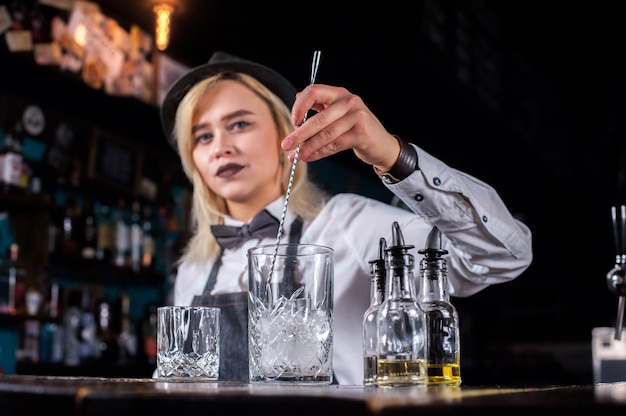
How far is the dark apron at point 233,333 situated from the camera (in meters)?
1.63


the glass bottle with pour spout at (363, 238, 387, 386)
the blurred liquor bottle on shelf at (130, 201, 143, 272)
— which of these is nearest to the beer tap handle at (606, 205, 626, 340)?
the glass bottle with pour spout at (363, 238, 387, 386)

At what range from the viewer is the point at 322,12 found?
12.0 feet

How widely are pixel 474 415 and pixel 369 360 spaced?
0.47m

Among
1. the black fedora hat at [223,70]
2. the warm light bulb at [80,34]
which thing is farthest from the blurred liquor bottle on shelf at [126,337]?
the black fedora hat at [223,70]

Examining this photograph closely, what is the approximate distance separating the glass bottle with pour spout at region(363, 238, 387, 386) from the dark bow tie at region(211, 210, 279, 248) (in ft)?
2.45

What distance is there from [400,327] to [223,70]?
1211mm

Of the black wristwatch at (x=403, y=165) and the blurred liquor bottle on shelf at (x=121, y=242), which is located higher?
the blurred liquor bottle on shelf at (x=121, y=242)

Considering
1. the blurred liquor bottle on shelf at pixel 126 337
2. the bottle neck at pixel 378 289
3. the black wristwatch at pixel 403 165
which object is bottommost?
the blurred liquor bottle on shelf at pixel 126 337

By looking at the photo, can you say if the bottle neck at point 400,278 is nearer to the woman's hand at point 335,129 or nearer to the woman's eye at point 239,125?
the woman's hand at point 335,129

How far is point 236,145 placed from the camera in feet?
6.32

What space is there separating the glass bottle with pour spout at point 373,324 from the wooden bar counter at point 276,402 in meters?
0.35

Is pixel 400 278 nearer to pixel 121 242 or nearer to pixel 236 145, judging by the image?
pixel 236 145

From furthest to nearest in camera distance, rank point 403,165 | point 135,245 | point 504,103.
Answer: point 504,103 < point 135,245 < point 403,165

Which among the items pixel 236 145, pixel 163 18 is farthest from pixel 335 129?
pixel 163 18
